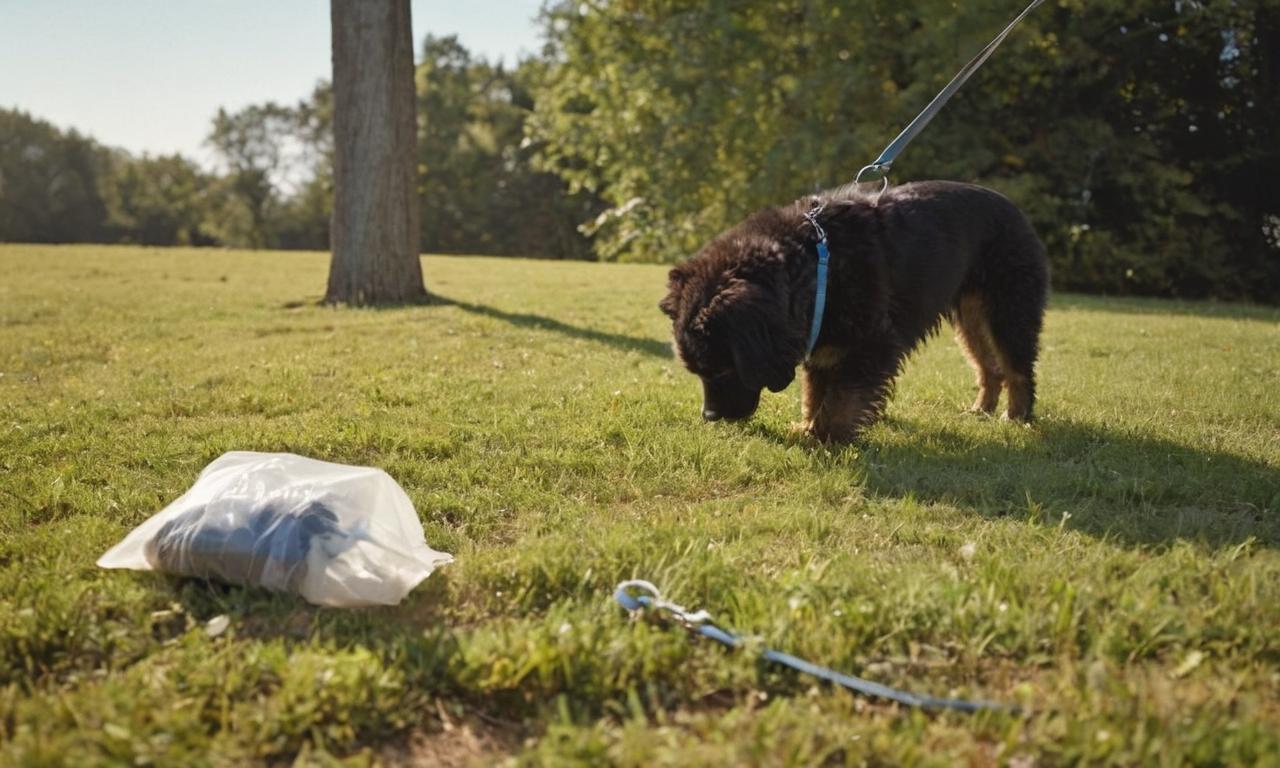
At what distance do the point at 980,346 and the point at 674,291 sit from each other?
8.15ft

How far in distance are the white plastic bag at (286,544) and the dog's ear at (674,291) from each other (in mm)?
2286

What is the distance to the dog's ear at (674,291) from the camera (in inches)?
200

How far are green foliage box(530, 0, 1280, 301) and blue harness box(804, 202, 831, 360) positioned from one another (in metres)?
14.3

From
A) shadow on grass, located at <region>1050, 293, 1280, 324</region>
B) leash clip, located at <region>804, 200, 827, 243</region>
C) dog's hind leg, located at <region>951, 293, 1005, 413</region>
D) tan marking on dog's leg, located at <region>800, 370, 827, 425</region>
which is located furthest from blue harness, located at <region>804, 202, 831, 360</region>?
shadow on grass, located at <region>1050, 293, 1280, 324</region>

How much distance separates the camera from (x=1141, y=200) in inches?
808

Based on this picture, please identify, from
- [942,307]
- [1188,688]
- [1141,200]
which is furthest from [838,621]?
[1141,200]

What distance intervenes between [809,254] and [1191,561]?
7.98 feet

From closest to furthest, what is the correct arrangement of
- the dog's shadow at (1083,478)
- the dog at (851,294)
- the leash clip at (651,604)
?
the leash clip at (651,604) → the dog's shadow at (1083,478) → the dog at (851,294)

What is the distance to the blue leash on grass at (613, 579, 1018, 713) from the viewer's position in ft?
7.95

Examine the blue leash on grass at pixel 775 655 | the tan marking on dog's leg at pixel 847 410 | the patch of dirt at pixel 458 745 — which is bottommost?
the patch of dirt at pixel 458 745

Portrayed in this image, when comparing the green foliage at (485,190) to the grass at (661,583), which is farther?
the green foliage at (485,190)

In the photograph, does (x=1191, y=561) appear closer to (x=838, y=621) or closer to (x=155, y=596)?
(x=838, y=621)

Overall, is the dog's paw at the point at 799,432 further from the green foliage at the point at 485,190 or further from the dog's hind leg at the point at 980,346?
the green foliage at the point at 485,190

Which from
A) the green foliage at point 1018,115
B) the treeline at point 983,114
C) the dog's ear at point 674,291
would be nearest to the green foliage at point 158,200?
the treeline at point 983,114
